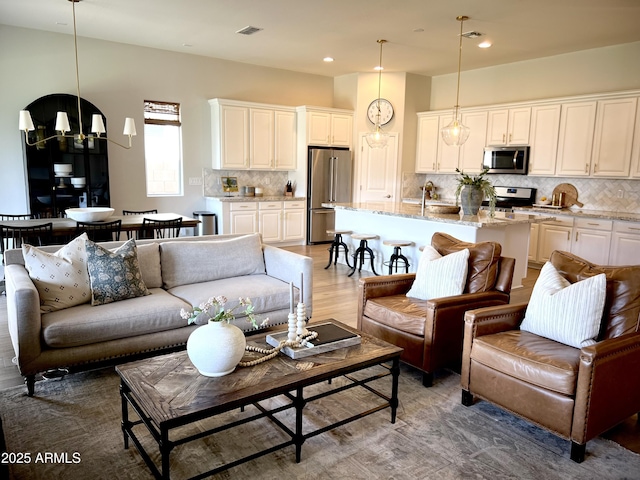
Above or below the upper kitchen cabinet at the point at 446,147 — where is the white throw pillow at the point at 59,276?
below

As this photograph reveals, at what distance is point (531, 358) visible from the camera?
2.43 meters

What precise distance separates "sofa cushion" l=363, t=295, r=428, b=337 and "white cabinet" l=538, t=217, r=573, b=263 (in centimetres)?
389

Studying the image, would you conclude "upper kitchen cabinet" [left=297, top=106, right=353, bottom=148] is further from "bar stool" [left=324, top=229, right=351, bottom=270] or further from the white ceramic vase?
the white ceramic vase

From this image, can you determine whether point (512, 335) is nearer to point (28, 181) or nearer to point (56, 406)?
point (56, 406)

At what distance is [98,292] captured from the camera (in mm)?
3158

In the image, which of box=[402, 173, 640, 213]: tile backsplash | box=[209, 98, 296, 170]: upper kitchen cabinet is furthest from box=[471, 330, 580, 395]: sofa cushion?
box=[209, 98, 296, 170]: upper kitchen cabinet

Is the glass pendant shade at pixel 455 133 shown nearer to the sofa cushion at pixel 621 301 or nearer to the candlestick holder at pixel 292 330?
the sofa cushion at pixel 621 301

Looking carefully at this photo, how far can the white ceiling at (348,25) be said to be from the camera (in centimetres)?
485

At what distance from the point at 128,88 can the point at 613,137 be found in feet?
22.3

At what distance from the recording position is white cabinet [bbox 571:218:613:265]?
233 inches

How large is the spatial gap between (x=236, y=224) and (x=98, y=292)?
440cm

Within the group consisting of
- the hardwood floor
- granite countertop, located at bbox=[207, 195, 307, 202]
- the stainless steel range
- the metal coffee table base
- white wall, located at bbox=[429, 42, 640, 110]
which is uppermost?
white wall, located at bbox=[429, 42, 640, 110]

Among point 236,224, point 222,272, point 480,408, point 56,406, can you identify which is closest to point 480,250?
point 480,408

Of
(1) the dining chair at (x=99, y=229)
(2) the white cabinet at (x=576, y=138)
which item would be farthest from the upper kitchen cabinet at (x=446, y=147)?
(1) the dining chair at (x=99, y=229)
